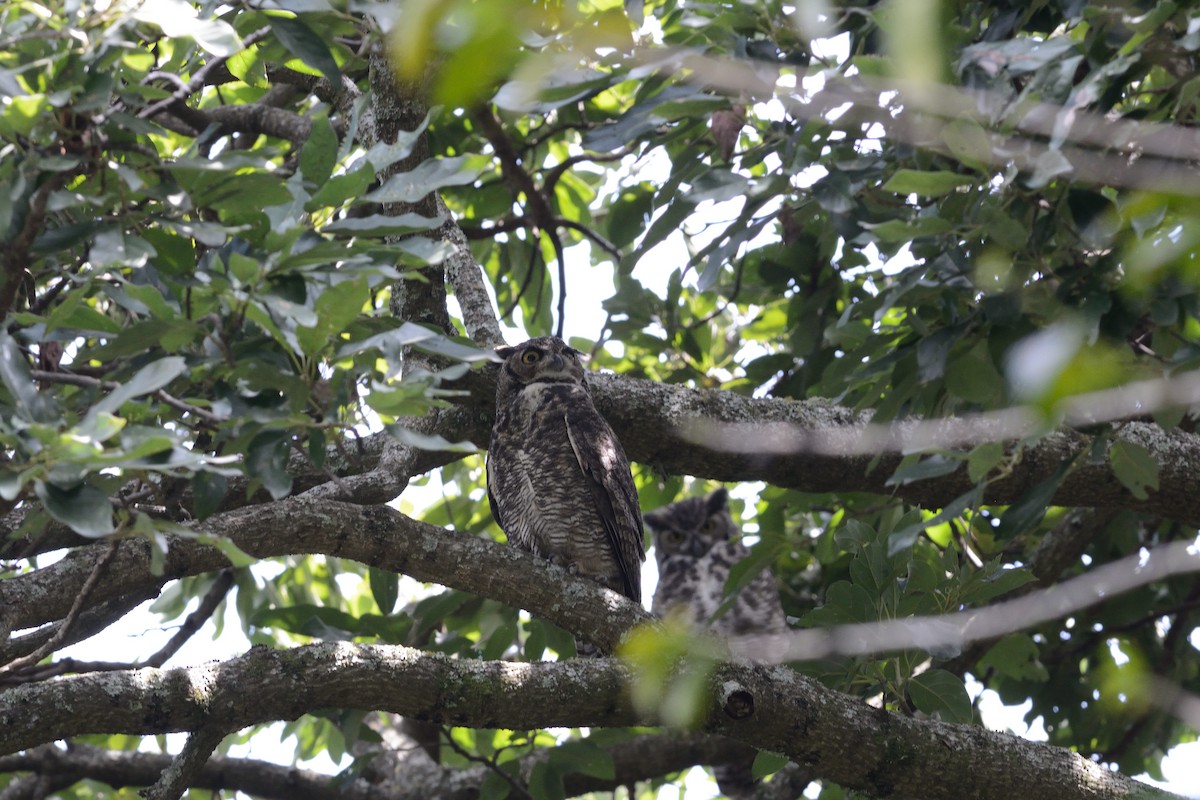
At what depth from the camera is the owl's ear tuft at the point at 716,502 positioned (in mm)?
5160

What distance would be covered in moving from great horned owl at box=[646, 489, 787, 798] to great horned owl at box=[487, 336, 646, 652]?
95cm

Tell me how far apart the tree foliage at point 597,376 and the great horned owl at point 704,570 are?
319 mm

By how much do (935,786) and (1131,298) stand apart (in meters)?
1.09

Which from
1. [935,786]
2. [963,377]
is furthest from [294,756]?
[963,377]

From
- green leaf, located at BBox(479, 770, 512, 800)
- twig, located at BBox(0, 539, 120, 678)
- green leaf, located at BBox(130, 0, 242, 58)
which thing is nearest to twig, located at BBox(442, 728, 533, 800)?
green leaf, located at BBox(479, 770, 512, 800)

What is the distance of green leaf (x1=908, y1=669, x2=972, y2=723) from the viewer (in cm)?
268

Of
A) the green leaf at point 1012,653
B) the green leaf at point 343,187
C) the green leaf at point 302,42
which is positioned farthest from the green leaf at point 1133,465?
the green leaf at point 302,42

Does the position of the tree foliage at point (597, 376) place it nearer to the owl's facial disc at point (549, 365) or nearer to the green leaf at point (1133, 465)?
the green leaf at point (1133, 465)

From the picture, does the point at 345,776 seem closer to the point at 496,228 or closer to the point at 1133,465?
the point at 496,228

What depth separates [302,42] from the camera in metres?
2.11

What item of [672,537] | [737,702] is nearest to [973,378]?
[737,702]

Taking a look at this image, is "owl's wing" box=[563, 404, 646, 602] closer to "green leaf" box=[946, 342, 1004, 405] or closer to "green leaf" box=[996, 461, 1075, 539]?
"green leaf" box=[946, 342, 1004, 405]

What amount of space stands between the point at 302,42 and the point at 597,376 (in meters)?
1.61

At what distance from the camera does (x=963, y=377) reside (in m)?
2.61
